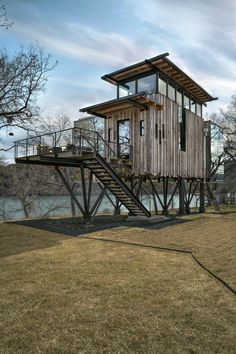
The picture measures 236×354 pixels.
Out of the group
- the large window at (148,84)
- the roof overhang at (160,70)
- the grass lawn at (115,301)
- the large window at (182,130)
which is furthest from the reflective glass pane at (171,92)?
the grass lawn at (115,301)

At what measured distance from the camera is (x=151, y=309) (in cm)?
450

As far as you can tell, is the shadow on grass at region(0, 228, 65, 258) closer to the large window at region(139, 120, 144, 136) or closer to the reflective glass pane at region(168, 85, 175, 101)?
the large window at region(139, 120, 144, 136)

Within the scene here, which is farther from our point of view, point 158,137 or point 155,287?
point 158,137

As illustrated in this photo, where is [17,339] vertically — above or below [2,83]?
below

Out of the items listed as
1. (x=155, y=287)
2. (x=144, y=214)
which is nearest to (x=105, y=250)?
(x=155, y=287)

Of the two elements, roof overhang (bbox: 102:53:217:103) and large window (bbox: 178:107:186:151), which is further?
large window (bbox: 178:107:186:151)

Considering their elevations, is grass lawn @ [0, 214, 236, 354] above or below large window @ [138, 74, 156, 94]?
below

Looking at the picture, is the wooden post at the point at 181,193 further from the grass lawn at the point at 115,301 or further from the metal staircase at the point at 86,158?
the grass lawn at the point at 115,301

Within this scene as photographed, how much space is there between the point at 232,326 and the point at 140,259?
359 centimetres

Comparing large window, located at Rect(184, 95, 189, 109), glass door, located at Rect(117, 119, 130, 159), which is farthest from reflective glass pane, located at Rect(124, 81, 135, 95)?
large window, located at Rect(184, 95, 189, 109)

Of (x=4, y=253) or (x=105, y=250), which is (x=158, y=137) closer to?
(x=105, y=250)

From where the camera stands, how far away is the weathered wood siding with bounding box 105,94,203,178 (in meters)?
15.7

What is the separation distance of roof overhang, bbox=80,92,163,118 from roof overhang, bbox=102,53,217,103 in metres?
1.83

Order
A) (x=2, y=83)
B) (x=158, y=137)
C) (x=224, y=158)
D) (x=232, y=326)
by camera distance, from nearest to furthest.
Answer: (x=232, y=326) → (x=158, y=137) → (x=2, y=83) → (x=224, y=158)
